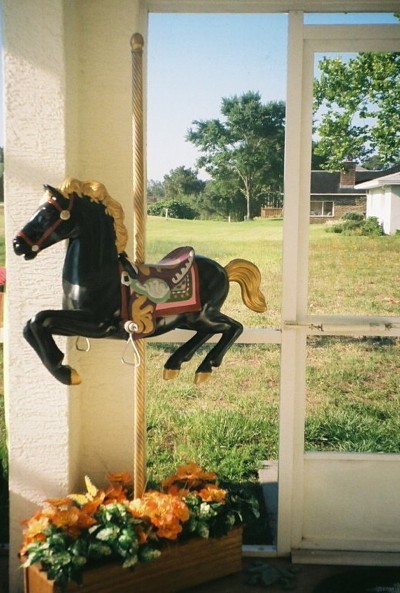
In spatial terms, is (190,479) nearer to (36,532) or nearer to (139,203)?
(36,532)

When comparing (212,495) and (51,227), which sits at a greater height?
(51,227)

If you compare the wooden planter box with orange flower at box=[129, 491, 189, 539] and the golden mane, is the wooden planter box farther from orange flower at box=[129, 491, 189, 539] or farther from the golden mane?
the golden mane

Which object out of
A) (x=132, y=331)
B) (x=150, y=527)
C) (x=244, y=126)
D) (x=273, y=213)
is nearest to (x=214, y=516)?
(x=150, y=527)

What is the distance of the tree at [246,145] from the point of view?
100.0 inches

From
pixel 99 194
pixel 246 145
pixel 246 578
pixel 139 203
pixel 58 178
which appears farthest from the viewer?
Answer: pixel 246 145

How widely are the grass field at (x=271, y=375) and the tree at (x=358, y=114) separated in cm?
31

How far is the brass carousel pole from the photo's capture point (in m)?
1.98

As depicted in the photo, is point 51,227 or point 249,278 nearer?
point 51,227

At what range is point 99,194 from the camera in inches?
74.0

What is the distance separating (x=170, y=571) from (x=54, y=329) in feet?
3.02

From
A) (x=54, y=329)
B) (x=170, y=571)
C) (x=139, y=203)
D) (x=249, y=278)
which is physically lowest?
(x=170, y=571)

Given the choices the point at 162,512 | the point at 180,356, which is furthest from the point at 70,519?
the point at 180,356

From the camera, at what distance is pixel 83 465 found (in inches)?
95.5

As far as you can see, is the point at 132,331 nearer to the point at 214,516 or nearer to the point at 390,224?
the point at 214,516
